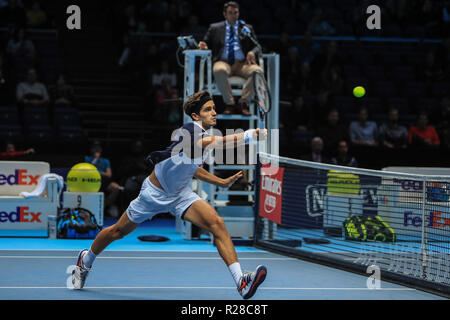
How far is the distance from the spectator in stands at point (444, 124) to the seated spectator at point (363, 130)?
1404 millimetres

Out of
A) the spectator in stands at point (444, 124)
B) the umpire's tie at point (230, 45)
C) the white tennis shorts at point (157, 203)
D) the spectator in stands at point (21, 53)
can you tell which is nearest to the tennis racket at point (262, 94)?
the umpire's tie at point (230, 45)

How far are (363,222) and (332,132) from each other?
14.1ft

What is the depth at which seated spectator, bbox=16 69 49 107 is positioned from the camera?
1450 cm

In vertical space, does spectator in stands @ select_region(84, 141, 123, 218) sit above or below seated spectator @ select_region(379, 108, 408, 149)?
below

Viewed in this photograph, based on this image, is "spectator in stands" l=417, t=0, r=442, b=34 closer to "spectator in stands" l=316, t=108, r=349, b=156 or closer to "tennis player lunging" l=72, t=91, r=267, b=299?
"spectator in stands" l=316, t=108, r=349, b=156

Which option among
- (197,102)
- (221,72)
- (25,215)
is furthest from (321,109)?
(197,102)

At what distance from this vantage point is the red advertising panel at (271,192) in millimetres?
9508

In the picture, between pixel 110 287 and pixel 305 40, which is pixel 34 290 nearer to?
pixel 110 287

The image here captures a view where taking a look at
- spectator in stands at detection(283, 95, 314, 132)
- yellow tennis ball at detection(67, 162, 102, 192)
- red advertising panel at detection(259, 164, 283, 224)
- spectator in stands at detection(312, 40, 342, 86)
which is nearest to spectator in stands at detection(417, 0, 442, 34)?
spectator in stands at detection(312, 40, 342, 86)

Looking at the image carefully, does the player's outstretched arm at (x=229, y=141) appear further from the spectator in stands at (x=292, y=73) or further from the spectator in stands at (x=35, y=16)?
the spectator in stands at (x=35, y=16)

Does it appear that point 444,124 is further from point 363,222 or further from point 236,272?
point 236,272

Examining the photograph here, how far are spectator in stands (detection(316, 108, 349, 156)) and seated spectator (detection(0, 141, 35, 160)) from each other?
557 cm
